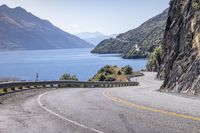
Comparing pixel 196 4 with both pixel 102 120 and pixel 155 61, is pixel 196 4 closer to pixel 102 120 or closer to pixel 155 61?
pixel 102 120

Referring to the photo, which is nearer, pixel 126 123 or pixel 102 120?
pixel 126 123

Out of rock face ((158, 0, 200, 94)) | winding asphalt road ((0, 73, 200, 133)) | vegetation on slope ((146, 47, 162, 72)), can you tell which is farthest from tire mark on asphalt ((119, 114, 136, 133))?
vegetation on slope ((146, 47, 162, 72))

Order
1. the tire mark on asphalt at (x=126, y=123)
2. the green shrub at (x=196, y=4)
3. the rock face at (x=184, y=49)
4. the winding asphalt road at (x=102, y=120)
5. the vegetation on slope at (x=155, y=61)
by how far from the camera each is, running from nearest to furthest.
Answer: the tire mark on asphalt at (x=126, y=123)
the winding asphalt road at (x=102, y=120)
the rock face at (x=184, y=49)
the green shrub at (x=196, y=4)
the vegetation on slope at (x=155, y=61)

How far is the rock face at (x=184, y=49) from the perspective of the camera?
26391 millimetres

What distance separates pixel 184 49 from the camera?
102 feet

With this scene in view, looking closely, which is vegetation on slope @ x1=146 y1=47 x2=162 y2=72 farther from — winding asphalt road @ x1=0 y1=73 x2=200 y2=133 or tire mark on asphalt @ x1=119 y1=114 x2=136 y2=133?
tire mark on asphalt @ x1=119 y1=114 x2=136 y2=133

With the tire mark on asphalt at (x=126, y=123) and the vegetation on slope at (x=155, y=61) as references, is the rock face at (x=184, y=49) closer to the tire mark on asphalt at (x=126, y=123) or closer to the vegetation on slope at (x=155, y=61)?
the tire mark on asphalt at (x=126, y=123)

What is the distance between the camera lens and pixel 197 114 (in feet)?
40.0

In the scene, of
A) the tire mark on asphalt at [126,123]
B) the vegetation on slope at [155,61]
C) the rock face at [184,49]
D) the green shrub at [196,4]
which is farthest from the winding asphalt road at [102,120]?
the vegetation on slope at [155,61]

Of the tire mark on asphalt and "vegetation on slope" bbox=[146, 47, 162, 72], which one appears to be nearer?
the tire mark on asphalt

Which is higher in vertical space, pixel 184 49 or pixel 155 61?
pixel 155 61

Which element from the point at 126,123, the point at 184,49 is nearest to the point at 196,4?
the point at 184,49

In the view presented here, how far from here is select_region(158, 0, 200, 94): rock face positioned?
26.4 metres

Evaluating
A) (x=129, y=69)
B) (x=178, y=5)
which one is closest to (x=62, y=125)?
(x=178, y=5)
